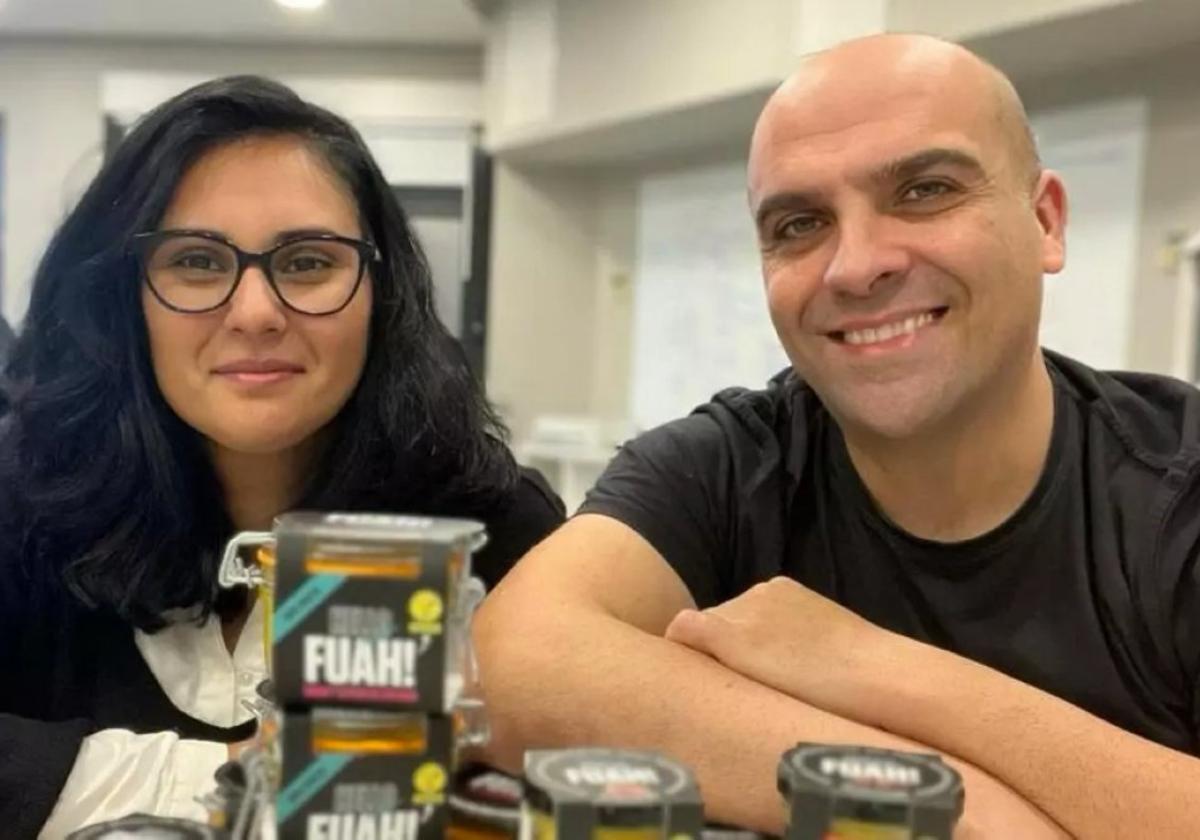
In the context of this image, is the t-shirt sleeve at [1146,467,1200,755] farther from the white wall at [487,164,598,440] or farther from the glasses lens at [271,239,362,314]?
the white wall at [487,164,598,440]

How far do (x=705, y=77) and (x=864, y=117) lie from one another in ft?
6.93

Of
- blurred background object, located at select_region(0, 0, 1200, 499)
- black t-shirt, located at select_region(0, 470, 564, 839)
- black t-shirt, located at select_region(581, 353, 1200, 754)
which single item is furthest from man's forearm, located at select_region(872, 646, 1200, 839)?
blurred background object, located at select_region(0, 0, 1200, 499)

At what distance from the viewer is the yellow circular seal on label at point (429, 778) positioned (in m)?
0.66

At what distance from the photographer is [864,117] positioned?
115 cm

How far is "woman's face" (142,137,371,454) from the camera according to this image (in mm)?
1202

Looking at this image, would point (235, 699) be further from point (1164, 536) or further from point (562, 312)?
point (562, 312)

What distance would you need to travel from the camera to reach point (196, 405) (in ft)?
4.05

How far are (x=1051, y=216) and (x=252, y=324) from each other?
0.85 metres

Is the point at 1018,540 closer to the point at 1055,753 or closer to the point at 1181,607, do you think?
the point at 1181,607

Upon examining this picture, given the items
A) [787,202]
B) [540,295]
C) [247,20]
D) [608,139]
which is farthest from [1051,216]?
[247,20]

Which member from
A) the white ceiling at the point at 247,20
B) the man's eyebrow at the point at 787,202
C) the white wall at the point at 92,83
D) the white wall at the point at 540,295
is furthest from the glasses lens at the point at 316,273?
the white wall at the point at 92,83

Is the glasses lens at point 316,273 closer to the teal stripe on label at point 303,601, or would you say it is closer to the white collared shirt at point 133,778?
the white collared shirt at point 133,778

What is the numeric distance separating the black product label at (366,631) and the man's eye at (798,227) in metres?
0.69

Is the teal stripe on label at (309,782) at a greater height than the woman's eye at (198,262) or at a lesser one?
lesser
